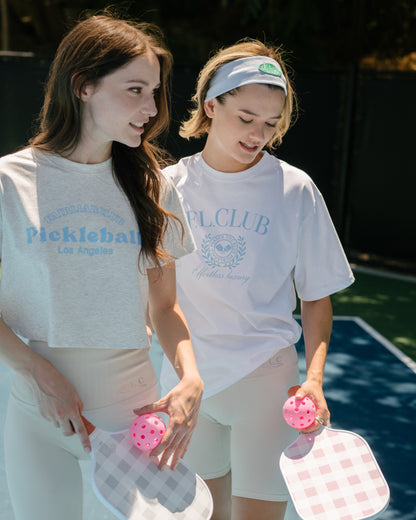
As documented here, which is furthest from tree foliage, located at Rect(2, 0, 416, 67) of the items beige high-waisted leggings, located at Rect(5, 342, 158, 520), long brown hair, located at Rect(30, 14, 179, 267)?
beige high-waisted leggings, located at Rect(5, 342, 158, 520)

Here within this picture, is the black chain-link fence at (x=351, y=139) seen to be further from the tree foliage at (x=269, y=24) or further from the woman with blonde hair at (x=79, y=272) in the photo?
the woman with blonde hair at (x=79, y=272)

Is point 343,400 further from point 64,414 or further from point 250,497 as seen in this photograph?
point 64,414

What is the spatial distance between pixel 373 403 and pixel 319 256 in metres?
3.13

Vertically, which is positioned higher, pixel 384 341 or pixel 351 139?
pixel 351 139

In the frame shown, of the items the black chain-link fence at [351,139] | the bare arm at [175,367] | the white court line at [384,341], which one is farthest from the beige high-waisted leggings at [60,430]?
the black chain-link fence at [351,139]

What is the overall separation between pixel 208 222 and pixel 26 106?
748cm

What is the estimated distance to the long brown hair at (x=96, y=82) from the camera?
2115mm

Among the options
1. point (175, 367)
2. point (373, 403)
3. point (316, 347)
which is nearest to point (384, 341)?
point (373, 403)

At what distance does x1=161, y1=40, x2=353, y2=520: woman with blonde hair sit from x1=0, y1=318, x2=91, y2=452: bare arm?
742 mm

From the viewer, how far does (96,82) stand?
2129 millimetres

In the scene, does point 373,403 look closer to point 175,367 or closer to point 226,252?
point 226,252

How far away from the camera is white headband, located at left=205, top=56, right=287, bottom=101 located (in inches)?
104

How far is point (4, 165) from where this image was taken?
2.09m

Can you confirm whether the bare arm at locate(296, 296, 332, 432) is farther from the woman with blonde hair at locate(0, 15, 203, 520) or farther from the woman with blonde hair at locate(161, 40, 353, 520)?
the woman with blonde hair at locate(0, 15, 203, 520)
